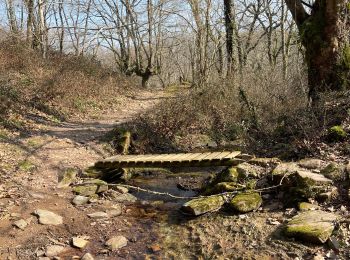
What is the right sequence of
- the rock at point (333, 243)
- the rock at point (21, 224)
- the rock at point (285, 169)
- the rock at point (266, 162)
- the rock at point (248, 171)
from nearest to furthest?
the rock at point (333, 243), the rock at point (21, 224), the rock at point (285, 169), the rock at point (248, 171), the rock at point (266, 162)

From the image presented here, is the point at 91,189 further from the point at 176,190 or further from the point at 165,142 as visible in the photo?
the point at 165,142

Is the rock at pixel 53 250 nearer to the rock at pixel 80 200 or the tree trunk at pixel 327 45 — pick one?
the rock at pixel 80 200

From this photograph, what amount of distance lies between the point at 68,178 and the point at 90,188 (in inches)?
23.3

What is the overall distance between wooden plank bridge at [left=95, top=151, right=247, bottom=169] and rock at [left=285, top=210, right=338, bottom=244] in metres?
2.21

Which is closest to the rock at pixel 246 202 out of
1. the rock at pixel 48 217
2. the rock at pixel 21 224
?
the rock at pixel 48 217

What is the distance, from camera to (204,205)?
19.1 feet

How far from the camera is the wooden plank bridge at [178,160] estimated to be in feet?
23.4

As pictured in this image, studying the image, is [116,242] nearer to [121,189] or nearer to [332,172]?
[121,189]

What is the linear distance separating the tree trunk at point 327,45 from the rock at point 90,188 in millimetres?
5032

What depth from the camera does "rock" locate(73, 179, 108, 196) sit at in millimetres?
6809

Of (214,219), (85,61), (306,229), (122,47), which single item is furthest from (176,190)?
(122,47)

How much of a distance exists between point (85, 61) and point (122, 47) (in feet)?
38.5

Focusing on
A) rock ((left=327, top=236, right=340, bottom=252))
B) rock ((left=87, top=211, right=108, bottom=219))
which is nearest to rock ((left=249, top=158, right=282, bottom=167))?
rock ((left=327, top=236, right=340, bottom=252))

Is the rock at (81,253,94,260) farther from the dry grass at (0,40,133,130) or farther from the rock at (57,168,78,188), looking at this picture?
the dry grass at (0,40,133,130)
